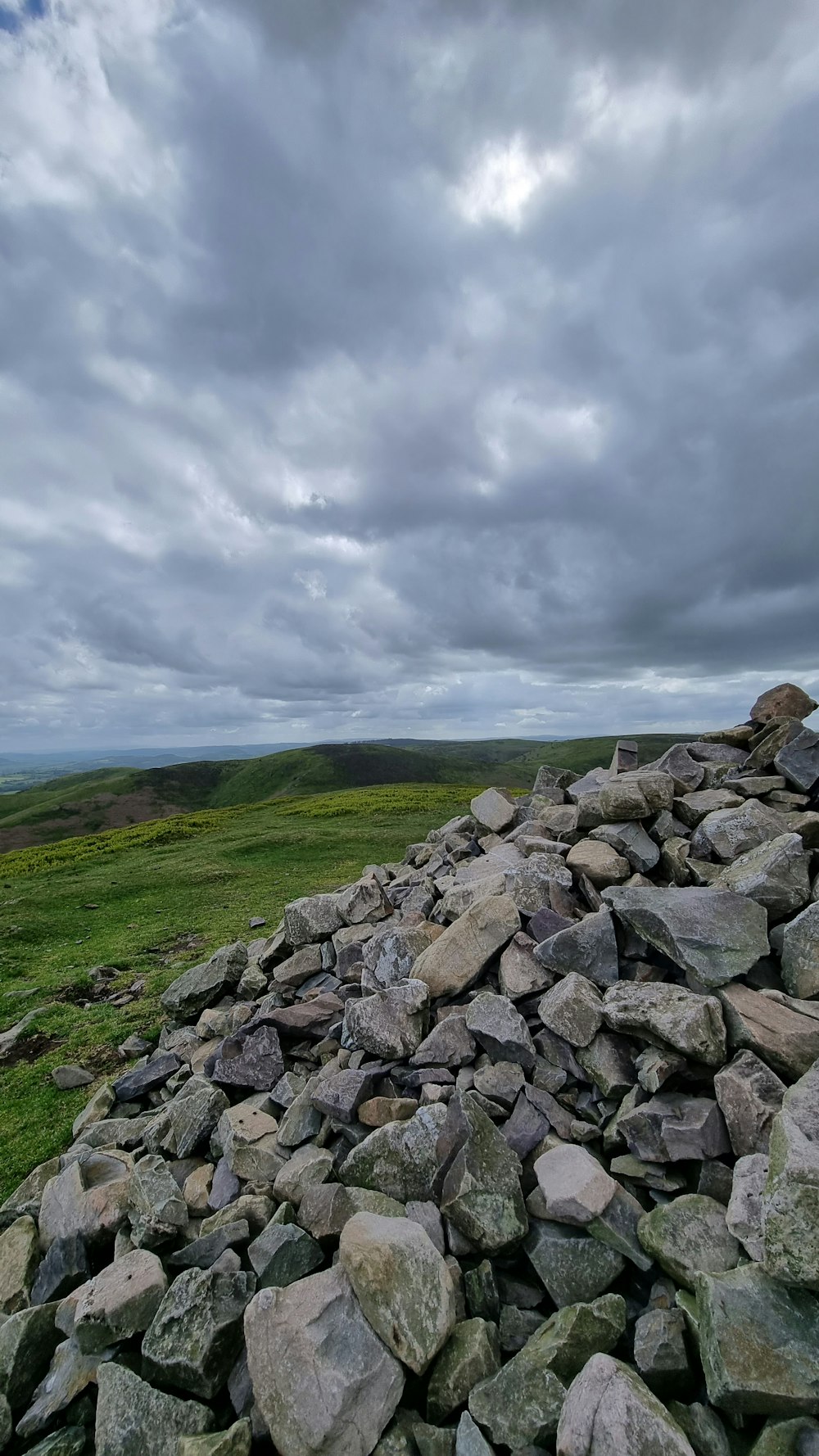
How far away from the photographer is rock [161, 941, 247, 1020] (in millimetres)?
14289

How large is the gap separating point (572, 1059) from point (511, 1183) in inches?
79.3

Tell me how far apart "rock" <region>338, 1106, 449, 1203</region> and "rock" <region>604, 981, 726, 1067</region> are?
286cm

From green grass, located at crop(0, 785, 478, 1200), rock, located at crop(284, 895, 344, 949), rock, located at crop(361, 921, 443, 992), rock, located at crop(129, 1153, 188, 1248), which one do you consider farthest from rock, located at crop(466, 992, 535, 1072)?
green grass, located at crop(0, 785, 478, 1200)

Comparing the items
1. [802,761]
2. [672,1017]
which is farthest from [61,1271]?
[802,761]

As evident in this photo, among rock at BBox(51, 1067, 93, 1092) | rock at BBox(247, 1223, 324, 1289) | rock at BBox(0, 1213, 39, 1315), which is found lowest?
rock at BBox(51, 1067, 93, 1092)

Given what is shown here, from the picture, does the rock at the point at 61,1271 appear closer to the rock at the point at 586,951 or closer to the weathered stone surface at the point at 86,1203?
the weathered stone surface at the point at 86,1203

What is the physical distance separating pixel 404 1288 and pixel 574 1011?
3.98 m

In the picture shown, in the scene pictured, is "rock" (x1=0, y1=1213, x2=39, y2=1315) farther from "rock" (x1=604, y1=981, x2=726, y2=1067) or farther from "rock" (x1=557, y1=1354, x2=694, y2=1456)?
"rock" (x1=604, y1=981, x2=726, y2=1067)

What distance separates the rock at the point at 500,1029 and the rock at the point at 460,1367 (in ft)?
10.2

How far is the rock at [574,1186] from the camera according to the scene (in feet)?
22.1

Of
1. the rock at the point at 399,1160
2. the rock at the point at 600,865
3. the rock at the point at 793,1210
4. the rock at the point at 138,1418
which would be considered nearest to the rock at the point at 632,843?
the rock at the point at 600,865

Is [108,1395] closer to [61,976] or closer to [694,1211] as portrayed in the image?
[694,1211]

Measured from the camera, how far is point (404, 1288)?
237 inches

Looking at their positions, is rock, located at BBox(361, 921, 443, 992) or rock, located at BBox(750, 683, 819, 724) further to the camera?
rock, located at BBox(750, 683, 819, 724)
